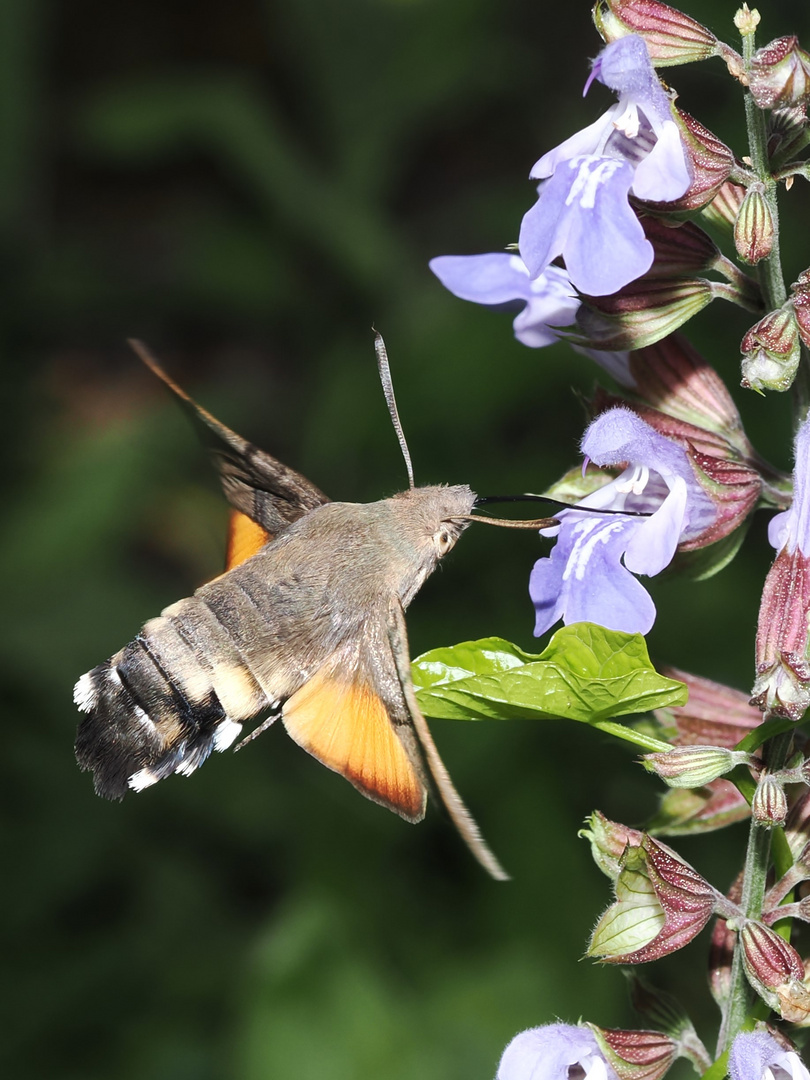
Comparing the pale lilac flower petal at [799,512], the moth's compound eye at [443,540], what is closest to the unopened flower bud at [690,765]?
the pale lilac flower petal at [799,512]

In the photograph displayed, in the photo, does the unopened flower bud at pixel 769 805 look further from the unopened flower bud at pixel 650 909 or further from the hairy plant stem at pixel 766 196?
the hairy plant stem at pixel 766 196

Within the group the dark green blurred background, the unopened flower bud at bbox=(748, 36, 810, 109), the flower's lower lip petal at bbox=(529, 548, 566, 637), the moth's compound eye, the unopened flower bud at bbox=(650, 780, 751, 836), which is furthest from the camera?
the dark green blurred background

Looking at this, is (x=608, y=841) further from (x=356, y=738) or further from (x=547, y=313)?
(x=547, y=313)

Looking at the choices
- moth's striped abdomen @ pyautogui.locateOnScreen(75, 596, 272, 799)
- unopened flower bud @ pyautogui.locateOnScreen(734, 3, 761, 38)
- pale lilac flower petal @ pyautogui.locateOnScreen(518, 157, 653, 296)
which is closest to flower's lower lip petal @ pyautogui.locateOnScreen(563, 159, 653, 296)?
pale lilac flower petal @ pyautogui.locateOnScreen(518, 157, 653, 296)

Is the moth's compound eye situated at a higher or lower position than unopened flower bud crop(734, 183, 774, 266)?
lower

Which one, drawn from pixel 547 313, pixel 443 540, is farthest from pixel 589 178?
pixel 443 540

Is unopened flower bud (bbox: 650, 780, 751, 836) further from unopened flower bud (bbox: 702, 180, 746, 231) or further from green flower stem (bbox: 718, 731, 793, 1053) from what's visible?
unopened flower bud (bbox: 702, 180, 746, 231)
